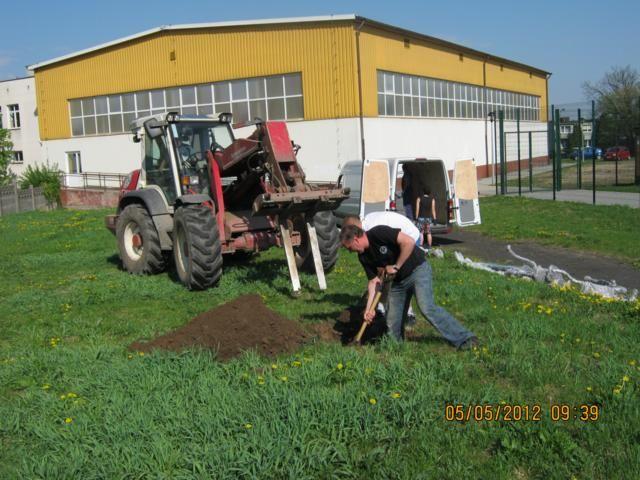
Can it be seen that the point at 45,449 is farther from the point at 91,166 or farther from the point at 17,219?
the point at 91,166

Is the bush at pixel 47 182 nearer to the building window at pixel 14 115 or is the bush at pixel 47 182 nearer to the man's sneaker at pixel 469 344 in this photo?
the building window at pixel 14 115

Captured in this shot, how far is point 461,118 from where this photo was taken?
37.9m

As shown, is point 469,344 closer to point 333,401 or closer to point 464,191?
point 333,401

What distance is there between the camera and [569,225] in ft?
54.3

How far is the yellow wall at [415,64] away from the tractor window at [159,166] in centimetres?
1768

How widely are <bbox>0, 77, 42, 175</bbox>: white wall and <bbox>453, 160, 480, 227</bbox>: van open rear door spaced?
3424cm

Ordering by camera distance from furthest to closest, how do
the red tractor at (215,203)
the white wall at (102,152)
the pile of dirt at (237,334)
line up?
the white wall at (102,152), the red tractor at (215,203), the pile of dirt at (237,334)

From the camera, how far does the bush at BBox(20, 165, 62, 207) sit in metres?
34.5

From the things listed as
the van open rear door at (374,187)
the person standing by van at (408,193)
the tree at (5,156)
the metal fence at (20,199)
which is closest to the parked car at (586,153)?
the person standing by van at (408,193)

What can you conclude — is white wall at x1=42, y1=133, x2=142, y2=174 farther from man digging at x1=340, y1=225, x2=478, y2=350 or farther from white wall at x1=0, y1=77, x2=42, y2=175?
man digging at x1=340, y1=225, x2=478, y2=350

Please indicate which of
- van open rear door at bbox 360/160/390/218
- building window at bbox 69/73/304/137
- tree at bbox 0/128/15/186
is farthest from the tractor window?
tree at bbox 0/128/15/186

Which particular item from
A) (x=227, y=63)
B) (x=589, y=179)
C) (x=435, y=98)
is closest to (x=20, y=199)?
(x=227, y=63)

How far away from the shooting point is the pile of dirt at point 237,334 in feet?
21.0

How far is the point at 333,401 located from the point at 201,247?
16.3 feet
